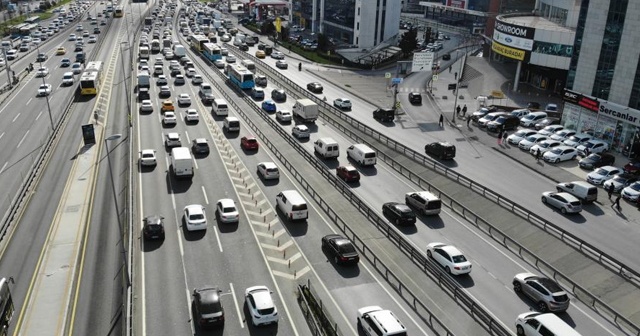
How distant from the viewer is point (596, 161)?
59219 mm

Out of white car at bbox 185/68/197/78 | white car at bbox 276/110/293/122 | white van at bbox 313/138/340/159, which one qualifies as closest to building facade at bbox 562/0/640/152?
white van at bbox 313/138/340/159

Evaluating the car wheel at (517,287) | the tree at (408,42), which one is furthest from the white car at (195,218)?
the tree at (408,42)

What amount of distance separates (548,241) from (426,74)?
77.5 metres

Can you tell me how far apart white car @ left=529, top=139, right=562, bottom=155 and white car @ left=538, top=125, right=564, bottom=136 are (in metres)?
5.82

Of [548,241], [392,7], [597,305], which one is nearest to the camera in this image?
[597,305]

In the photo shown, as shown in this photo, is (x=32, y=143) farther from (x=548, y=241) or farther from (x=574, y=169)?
(x=574, y=169)

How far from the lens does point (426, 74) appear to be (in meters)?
114

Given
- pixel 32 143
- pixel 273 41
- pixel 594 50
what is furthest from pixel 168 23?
pixel 594 50

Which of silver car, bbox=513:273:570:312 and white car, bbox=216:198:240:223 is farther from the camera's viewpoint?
white car, bbox=216:198:240:223

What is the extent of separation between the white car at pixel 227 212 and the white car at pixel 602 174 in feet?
122

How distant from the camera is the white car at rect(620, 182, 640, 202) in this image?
163ft

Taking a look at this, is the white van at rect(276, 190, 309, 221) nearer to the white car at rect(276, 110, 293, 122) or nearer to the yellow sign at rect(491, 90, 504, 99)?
the white car at rect(276, 110, 293, 122)

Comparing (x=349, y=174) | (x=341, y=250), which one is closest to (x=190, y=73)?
(x=349, y=174)

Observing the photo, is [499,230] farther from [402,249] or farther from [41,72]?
[41,72]
